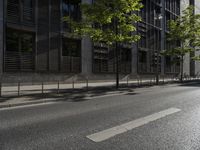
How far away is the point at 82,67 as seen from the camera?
75.7 feet

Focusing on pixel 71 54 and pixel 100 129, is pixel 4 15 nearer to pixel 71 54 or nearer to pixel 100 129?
pixel 71 54

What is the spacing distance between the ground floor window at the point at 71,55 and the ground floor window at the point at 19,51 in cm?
375

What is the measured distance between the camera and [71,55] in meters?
22.6

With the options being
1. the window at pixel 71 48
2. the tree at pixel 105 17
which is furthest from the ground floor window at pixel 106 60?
the tree at pixel 105 17

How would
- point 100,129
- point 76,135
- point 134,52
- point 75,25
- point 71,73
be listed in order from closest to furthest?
point 76,135, point 100,129, point 75,25, point 71,73, point 134,52

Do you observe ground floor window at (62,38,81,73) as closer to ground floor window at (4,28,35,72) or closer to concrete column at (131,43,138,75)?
ground floor window at (4,28,35,72)

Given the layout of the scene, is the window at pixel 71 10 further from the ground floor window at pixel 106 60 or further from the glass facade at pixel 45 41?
the ground floor window at pixel 106 60

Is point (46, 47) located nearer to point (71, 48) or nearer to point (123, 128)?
point (71, 48)

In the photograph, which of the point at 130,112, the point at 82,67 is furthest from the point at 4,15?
the point at 130,112

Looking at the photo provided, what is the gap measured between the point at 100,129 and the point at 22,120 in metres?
2.70

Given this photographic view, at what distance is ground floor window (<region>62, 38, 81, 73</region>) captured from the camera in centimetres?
2159

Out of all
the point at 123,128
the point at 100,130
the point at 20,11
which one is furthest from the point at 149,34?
the point at 100,130

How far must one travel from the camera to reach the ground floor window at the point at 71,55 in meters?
21.6

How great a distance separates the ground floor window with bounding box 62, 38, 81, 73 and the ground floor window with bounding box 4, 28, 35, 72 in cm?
375
